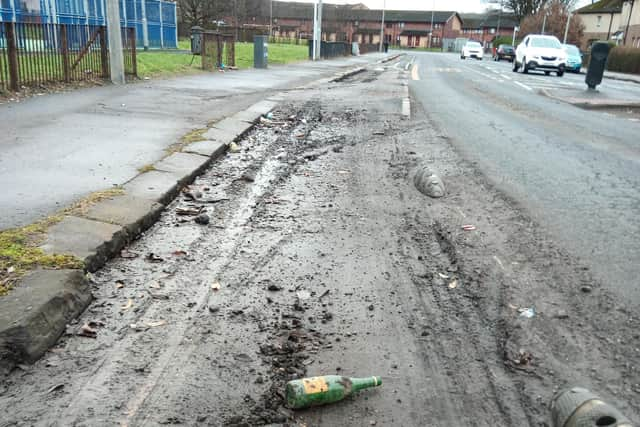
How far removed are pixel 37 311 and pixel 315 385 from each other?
4.58 feet

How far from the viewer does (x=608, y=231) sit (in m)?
4.30

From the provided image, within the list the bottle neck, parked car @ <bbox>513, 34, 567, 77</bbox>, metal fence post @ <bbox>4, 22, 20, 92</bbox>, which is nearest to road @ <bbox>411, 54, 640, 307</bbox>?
the bottle neck

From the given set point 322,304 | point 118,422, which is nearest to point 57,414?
point 118,422

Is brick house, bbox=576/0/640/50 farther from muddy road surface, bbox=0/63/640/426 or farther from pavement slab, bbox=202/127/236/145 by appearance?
muddy road surface, bbox=0/63/640/426

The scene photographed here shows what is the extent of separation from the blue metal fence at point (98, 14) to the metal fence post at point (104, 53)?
670cm

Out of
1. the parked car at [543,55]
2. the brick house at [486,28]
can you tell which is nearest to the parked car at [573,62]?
the parked car at [543,55]

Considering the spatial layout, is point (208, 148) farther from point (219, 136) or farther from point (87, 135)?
point (87, 135)

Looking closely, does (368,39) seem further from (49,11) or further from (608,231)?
(608,231)

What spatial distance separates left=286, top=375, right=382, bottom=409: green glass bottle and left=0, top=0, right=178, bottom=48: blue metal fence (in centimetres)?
1932

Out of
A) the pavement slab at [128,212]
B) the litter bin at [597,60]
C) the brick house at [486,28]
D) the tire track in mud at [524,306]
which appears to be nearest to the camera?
the tire track in mud at [524,306]

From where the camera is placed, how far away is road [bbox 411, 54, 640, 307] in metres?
3.97

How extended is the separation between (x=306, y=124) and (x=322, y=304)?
6.53m

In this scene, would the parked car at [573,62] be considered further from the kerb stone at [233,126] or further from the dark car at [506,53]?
the kerb stone at [233,126]

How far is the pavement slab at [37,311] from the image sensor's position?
7.83ft
